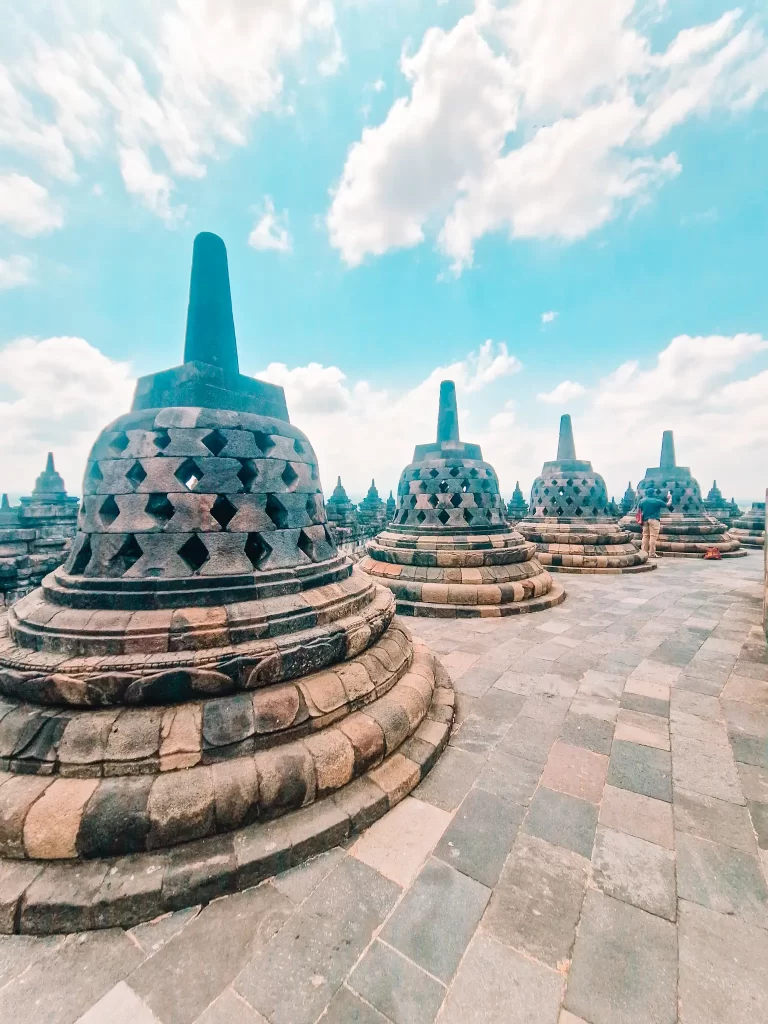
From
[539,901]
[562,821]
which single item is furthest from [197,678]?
[562,821]

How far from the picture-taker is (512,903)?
2.12 metres

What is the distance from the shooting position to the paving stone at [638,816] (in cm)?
255

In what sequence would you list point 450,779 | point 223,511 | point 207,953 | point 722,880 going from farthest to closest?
point 223,511 < point 450,779 < point 722,880 < point 207,953

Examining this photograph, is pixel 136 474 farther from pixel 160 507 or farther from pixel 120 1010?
pixel 120 1010

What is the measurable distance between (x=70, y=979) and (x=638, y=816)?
10.6 feet

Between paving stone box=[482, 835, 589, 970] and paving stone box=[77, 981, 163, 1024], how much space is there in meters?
1.51

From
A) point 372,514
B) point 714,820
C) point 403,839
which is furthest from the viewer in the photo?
point 372,514

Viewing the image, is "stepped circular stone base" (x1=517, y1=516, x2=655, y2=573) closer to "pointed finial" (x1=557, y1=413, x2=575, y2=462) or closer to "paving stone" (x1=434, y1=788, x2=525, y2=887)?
"pointed finial" (x1=557, y1=413, x2=575, y2=462)

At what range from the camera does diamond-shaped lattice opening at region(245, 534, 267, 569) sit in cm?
354

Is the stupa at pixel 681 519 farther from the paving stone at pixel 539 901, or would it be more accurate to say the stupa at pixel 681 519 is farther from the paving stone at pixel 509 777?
the paving stone at pixel 539 901

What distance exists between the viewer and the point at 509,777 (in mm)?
3088

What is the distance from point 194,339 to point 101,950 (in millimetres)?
4309

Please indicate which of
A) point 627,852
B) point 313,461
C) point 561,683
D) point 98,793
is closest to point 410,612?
point 561,683

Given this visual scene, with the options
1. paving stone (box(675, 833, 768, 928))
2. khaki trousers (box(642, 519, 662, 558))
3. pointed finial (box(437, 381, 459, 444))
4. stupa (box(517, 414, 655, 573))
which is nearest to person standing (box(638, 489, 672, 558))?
khaki trousers (box(642, 519, 662, 558))
